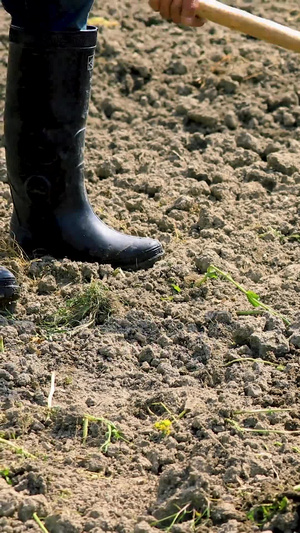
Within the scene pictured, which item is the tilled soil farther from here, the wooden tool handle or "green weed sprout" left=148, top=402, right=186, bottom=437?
the wooden tool handle

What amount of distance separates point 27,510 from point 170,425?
506mm

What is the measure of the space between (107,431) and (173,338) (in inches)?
20.6

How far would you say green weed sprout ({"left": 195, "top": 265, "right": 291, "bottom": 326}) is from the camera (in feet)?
10.2

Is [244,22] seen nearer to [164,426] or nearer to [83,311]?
[83,311]

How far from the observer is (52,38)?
9.88 ft

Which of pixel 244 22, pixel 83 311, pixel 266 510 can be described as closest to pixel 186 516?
pixel 266 510

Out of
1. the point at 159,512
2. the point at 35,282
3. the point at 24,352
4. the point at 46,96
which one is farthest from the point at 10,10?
the point at 159,512

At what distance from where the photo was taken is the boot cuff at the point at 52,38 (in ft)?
9.88

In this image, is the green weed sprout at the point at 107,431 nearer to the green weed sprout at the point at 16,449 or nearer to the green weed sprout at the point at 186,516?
the green weed sprout at the point at 16,449

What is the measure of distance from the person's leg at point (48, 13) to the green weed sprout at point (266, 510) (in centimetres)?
163

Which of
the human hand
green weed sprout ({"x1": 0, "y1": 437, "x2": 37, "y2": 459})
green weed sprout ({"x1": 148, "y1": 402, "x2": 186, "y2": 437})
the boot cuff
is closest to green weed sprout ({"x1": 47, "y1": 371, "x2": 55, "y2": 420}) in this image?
green weed sprout ({"x1": 0, "y1": 437, "x2": 37, "y2": 459})

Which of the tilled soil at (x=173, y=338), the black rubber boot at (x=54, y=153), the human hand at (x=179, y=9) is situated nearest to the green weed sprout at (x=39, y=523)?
the tilled soil at (x=173, y=338)

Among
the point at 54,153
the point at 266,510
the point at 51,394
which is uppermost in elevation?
the point at 54,153

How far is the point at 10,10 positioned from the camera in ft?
9.82
